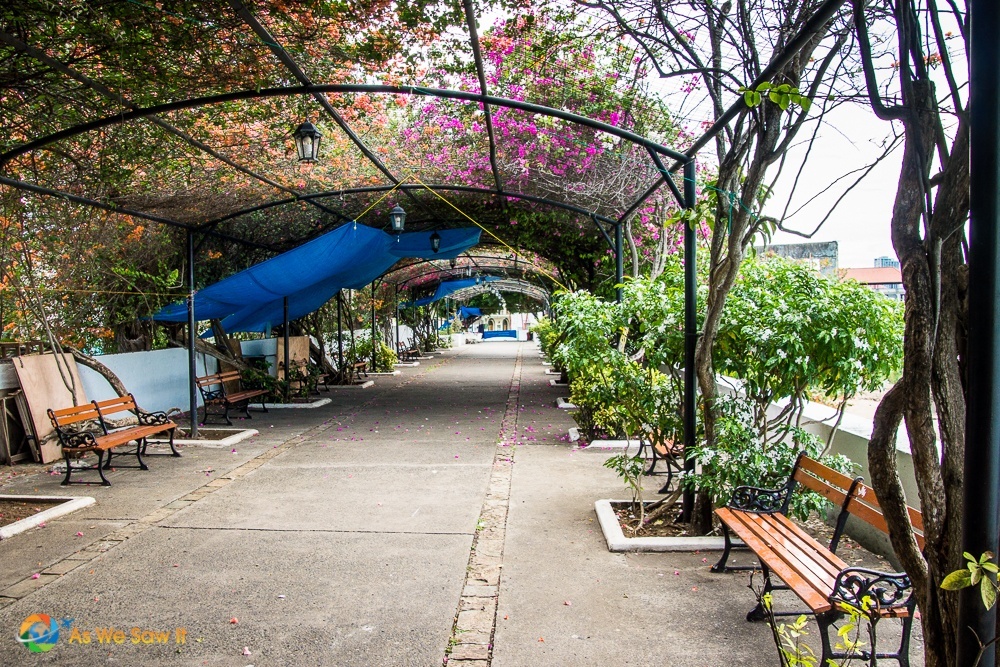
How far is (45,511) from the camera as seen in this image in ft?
16.1

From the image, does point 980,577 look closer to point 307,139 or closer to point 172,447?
point 307,139

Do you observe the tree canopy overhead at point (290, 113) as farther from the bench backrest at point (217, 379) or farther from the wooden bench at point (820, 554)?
the wooden bench at point (820, 554)

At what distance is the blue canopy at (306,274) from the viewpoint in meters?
A: 8.62

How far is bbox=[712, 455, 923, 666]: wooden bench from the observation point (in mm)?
2383

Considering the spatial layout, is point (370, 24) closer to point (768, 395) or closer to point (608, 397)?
point (608, 397)

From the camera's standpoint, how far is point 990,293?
1.44 metres

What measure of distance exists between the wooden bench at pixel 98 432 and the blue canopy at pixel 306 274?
6.52ft

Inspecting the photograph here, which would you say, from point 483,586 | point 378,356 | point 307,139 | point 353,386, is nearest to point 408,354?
point 378,356

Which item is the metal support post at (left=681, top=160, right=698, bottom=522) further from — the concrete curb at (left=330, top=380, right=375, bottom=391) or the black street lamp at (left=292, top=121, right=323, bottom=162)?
the concrete curb at (left=330, top=380, right=375, bottom=391)

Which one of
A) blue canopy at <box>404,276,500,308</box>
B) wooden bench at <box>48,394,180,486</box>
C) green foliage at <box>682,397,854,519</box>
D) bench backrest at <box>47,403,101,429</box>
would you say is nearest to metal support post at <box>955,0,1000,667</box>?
green foliage at <box>682,397,854,519</box>

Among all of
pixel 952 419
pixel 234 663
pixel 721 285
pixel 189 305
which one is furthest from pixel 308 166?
pixel 952 419

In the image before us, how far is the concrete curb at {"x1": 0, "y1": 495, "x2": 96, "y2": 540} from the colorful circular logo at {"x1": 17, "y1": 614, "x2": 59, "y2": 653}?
5.24 feet

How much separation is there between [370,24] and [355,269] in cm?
650

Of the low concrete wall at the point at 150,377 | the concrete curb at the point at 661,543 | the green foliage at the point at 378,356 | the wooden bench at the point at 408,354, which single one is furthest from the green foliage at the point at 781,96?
the wooden bench at the point at 408,354
